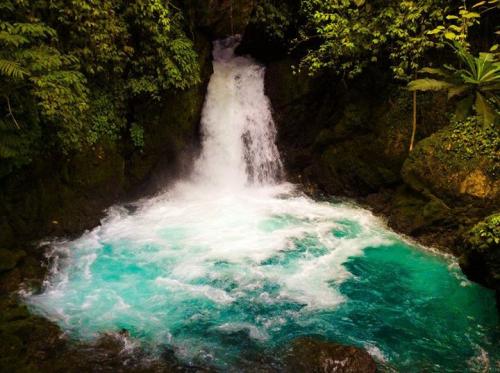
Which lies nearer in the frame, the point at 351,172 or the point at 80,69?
the point at 80,69

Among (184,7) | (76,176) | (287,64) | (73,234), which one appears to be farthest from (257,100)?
(73,234)

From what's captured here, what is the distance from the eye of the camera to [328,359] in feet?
15.7

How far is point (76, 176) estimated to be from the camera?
8336mm

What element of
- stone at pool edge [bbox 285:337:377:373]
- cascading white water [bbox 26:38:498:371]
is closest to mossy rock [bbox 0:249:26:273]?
cascading white water [bbox 26:38:498:371]

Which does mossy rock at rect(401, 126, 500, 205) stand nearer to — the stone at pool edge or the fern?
the stone at pool edge

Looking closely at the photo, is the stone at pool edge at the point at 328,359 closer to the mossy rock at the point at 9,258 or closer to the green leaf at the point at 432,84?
the green leaf at the point at 432,84

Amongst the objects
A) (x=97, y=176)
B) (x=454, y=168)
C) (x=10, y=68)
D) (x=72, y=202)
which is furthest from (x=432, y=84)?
(x=72, y=202)

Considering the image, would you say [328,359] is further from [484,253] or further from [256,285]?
[484,253]

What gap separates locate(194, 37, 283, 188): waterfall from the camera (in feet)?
36.7

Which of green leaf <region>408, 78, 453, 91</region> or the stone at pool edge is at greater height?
green leaf <region>408, 78, 453, 91</region>

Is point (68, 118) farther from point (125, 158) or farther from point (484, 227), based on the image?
point (484, 227)

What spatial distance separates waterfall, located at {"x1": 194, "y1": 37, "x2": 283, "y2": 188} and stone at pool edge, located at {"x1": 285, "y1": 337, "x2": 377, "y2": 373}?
254 inches

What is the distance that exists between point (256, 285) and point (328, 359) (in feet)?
6.90

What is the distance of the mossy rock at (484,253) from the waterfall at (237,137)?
578 cm
